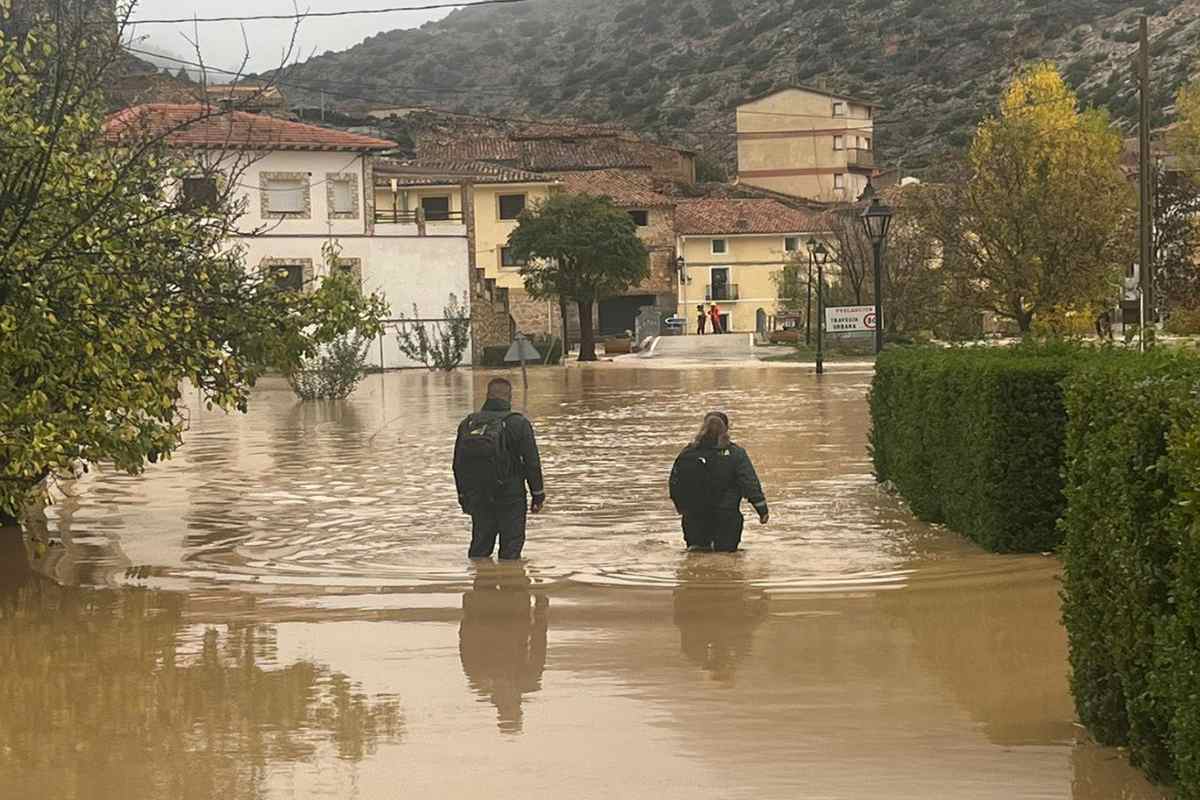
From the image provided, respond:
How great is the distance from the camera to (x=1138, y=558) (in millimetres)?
6480

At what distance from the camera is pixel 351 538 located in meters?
16.4

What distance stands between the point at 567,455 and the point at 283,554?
986 centimetres

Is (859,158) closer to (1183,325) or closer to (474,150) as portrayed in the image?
(474,150)

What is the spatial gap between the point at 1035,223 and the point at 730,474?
1236 inches

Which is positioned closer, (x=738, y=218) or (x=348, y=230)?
(x=348, y=230)

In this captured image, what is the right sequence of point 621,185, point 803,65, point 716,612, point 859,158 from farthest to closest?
point 803,65 → point 859,158 → point 621,185 → point 716,612

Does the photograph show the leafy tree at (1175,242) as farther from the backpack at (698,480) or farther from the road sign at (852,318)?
the backpack at (698,480)

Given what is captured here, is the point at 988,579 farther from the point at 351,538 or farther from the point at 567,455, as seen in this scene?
the point at 567,455

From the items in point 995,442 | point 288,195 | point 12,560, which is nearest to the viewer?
point 995,442

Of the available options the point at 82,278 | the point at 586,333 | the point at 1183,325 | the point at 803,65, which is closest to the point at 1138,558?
the point at 82,278

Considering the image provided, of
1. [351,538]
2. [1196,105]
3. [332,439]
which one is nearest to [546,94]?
[1196,105]

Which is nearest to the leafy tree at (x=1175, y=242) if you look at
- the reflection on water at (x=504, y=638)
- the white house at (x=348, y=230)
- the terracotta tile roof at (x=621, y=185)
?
the white house at (x=348, y=230)

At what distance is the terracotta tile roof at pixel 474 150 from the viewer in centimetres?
9562

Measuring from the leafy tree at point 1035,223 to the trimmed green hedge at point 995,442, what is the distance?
29.0 m
